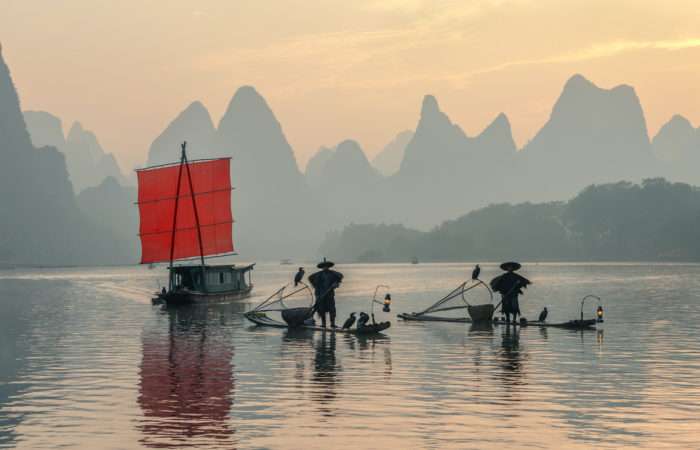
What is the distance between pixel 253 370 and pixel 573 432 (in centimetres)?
1189

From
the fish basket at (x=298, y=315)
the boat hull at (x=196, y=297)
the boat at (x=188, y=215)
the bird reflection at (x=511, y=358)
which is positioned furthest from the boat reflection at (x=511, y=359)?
the boat at (x=188, y=215)

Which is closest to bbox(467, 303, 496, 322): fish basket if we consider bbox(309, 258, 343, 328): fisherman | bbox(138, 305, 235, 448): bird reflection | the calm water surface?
the calm water surface

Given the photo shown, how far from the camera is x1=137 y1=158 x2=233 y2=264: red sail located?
85.3m

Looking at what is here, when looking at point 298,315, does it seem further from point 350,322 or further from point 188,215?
point 188,215

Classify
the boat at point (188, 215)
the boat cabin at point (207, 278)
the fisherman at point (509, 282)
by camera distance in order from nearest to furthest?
the fisherman at point (509, 282)
the boat cabin at point (207, 278)
the boat at point (188, 215)

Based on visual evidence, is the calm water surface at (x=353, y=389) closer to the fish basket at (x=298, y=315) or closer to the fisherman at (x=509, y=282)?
the fish basket at (x=298, y=315)

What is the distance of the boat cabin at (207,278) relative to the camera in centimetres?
7812

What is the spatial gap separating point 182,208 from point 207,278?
8.03m

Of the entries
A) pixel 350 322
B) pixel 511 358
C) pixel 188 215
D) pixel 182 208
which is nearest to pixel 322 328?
pixel 350 322

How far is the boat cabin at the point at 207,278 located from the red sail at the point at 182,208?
3450 millimetres

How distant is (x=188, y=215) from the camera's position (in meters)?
86.3

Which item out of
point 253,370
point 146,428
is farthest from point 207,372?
point 146,428

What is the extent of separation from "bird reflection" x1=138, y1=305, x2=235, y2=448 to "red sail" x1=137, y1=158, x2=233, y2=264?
131 ft

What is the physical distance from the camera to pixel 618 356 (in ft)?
110
